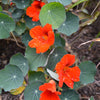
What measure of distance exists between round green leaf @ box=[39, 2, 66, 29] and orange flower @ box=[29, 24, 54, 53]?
65 mm

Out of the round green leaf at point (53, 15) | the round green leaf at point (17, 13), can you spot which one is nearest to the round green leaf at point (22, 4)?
the round green leaf at point (17, 13)

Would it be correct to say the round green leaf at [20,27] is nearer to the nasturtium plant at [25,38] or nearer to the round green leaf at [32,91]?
the nasturtium plant at [25,38]

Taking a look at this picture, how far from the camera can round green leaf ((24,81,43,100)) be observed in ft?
3.08

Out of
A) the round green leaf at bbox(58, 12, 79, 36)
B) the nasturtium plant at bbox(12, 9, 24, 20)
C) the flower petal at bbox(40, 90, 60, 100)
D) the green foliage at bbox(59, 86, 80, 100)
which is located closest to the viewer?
the flower petal at bbox(40, 90, 60, 100)

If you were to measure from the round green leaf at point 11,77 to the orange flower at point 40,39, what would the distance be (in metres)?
0.31

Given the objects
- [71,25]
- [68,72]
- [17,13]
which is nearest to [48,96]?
[68,72]

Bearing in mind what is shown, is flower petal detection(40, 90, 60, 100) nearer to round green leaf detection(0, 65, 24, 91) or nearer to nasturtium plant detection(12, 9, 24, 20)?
round green leaf detection(0, 65, 24, 91)

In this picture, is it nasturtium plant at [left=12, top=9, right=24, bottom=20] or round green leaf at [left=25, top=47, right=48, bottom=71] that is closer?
round green leaf at [left=25, top=47, right=48, bottom=71]

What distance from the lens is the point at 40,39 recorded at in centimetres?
91

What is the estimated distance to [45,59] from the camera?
38.5 inches

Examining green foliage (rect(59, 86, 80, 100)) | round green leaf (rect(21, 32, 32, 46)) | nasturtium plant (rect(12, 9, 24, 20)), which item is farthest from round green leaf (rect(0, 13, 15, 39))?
green foliage (rect(59, 86, 80, 100))

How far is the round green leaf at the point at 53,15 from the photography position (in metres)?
0.89

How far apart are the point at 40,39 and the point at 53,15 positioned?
0.20 meters

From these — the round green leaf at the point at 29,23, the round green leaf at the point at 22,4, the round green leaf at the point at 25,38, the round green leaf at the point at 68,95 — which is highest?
the round green leaf at the point at 22,4
